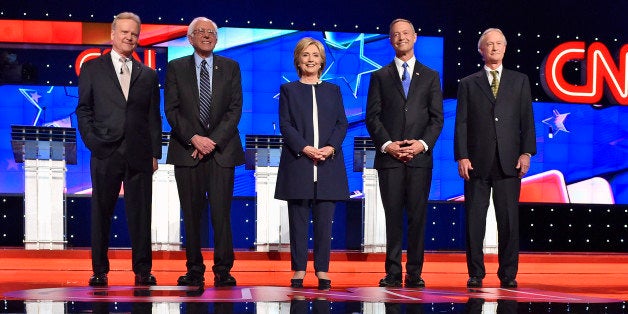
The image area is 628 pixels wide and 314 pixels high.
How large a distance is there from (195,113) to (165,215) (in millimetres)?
1810

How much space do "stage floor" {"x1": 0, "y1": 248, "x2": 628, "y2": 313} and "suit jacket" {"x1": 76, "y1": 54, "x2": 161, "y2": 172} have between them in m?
0.71

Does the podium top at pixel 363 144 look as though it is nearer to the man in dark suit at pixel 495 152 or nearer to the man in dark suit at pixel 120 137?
the man in dark suit at pixel 495 152

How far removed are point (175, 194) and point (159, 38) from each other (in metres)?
2.24

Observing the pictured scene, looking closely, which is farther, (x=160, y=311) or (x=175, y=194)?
(x=175, y=194)

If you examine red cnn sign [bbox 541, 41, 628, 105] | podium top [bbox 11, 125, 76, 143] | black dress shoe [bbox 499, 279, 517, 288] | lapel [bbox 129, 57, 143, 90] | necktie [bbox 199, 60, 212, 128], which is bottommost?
black dress shoe [bbox 499, 279, 517, 288]

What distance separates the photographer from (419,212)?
4.88 meters

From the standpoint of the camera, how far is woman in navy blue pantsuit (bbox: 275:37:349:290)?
4648mm

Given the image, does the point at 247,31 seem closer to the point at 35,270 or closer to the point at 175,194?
the point at 175,194

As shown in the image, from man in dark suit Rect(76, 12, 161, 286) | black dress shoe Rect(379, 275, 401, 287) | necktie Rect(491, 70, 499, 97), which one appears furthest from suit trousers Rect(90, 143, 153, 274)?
necktie Rect(491, 70, 499, 97)

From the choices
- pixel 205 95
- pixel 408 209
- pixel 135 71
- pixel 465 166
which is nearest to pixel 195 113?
pixel 205 95

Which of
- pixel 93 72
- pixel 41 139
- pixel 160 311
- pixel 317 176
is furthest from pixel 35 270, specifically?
pixel 160 311

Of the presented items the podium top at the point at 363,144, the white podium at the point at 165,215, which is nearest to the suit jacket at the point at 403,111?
the podium top at the point at 363,144

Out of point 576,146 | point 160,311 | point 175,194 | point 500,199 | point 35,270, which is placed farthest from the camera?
point 576,146

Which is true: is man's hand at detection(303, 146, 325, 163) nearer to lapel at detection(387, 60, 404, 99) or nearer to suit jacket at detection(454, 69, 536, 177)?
lapel at detection(387, 60, 404, 99)
